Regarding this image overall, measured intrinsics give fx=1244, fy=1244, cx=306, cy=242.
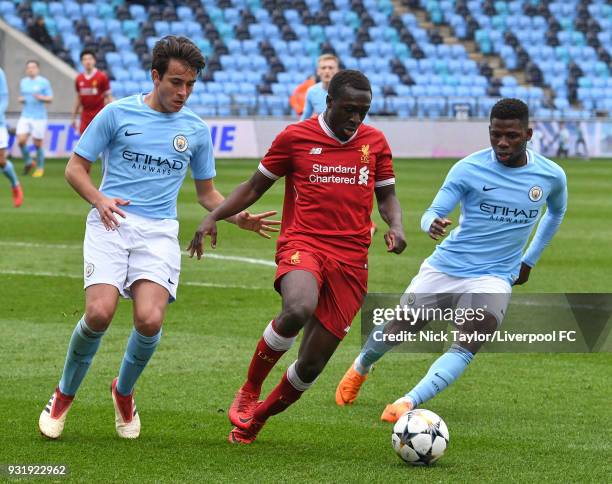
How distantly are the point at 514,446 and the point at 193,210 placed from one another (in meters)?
13.1

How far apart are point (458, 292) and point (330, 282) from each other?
0.94 metres

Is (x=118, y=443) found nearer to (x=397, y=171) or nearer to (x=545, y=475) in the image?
(x=545, y=475)

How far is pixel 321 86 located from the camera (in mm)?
13922

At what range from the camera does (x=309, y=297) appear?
562cm

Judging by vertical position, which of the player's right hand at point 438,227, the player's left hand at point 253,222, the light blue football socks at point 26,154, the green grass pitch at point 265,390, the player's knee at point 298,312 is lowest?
the light blue football socks at point 26,154

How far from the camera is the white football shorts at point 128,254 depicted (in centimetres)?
578

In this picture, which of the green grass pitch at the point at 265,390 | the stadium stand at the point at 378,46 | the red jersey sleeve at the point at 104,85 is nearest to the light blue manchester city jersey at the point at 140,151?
the green grass pitch at the point at 265,390

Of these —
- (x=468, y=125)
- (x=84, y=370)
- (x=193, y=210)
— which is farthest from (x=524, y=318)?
(x=468, y=125)

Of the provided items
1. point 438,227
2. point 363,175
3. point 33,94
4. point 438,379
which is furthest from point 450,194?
point 33,94

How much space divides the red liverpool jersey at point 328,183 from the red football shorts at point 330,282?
0.18ft

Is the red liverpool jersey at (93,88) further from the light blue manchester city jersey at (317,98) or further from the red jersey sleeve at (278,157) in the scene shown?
the red jersey sleeve at (278,157)

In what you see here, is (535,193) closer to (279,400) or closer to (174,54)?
(279,400)

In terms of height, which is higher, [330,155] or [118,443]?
[330,155]

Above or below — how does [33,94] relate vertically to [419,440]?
below
